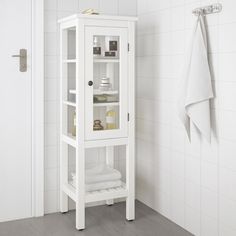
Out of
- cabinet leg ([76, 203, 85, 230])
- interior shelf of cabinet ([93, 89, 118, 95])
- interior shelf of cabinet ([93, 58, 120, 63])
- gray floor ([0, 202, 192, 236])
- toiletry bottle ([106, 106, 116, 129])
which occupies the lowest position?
gray floor ([0, 202, 192, 236])

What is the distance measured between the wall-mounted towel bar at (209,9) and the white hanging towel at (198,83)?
0.11ft

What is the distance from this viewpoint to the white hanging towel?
2596 mm

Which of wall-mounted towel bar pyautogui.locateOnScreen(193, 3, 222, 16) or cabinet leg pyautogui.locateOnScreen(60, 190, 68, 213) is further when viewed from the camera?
cabinet leg pyautogui.locateOnScreen(60, 190, 68, 213)

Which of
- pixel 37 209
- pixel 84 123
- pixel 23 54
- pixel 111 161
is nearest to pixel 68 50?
pixel 23 54

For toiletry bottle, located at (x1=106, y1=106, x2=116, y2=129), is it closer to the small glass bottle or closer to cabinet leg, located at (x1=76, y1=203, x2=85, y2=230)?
the small glass bottle

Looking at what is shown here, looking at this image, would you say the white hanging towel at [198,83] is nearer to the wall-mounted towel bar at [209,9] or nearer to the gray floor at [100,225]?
the wall-mounted towel bar at [209,9]

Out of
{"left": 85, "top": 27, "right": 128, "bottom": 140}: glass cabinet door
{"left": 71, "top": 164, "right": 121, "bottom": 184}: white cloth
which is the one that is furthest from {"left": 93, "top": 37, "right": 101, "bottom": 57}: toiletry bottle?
{"left": 71, "top": 164, "right": 121, "bottom": 184}: white cloth

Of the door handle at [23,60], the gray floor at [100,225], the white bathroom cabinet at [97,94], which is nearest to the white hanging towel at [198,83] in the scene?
the white bathroom cabinet at [97,94]

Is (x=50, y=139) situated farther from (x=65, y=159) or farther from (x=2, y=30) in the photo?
(x=2, y=30)

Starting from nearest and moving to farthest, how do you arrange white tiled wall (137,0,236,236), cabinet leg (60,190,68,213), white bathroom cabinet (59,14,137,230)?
white tiled wall (137,0,236,236), white bathroom cabinet (59,14,137,230), cabinet leg (60,190,68,213)

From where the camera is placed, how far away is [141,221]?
3.20 meters

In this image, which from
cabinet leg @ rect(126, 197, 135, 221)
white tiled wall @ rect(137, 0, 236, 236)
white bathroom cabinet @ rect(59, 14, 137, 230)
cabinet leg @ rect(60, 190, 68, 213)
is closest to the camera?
white tiled wall @ rect(137, 0, 236, 236)

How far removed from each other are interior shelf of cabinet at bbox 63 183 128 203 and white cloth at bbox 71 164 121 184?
0.27 ft

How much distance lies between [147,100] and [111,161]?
1.95 ft
